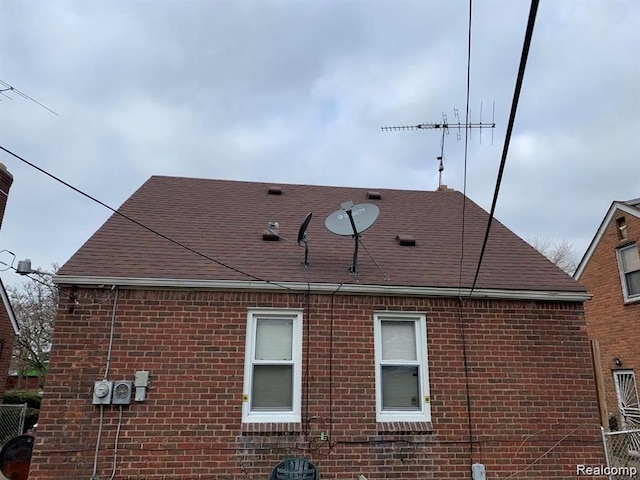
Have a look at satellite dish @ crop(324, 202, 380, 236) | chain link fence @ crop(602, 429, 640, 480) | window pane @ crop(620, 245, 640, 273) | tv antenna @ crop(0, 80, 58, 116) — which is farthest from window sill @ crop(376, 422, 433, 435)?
window pane @ crop(620, 245, 640, 273)

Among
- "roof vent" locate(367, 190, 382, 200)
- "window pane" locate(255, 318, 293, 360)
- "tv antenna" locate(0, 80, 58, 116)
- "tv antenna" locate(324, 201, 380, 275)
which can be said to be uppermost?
"roof vent" locate(367, 190, 382, 200)

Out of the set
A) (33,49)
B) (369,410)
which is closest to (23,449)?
(369,410)

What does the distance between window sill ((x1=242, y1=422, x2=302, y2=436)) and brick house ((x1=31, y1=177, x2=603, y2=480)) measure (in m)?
0.02

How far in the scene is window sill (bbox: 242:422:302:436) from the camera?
5879mm

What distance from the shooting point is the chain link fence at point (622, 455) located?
6.29 meters

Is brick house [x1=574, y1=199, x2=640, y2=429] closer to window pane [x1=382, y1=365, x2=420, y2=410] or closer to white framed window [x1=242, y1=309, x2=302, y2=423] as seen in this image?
window pane [x1=382, y1=365, x2=420, y2=410]

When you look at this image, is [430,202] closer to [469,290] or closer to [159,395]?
[469,290]

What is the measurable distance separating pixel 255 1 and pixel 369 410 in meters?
5.72

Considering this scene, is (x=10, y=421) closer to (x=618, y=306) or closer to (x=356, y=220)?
(x=356, y=220)

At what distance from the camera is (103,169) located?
33.7 ft

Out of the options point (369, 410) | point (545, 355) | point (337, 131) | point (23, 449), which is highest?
point (337, 131)

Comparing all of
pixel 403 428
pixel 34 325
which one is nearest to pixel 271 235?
pixel 403 428

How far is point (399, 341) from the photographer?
6.63 m

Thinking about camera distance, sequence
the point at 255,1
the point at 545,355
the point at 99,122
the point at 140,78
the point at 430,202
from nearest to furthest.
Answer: the point at 255,1, the point at 545,355, the point at 140,78, the point at 99,122, the point at 430,202
